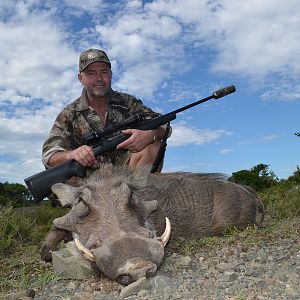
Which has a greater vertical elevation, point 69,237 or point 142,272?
point 69,237

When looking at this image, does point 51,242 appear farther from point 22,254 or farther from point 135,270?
point 135,270

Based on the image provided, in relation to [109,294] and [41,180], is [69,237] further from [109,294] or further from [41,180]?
[109,294]

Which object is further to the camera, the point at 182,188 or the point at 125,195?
the point at 182,188

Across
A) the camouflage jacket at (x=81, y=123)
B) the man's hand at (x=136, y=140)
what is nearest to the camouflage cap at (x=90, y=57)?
the camouflage jacket at (x=81, y=123)

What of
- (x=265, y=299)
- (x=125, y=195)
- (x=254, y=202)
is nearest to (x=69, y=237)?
(x=125, y=195)

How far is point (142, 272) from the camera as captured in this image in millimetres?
3295

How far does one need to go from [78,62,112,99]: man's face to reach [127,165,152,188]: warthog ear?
2.27m

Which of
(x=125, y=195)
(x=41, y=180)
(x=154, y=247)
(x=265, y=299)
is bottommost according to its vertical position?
(x=265, y=299)

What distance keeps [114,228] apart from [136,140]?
2.48m

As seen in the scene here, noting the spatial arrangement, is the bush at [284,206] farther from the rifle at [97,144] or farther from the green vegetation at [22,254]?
the green vegetation at [22,254]

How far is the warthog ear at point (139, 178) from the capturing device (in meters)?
4.96

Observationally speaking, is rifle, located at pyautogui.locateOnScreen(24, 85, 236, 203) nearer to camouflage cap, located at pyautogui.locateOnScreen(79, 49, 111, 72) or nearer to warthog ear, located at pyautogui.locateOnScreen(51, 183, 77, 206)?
warthog ear, located at pyautogui.locateOnScreen(51, 183, 77, 206)

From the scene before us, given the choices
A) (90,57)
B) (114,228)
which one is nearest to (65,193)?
(114,228)

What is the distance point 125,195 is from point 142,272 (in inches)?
38.2
